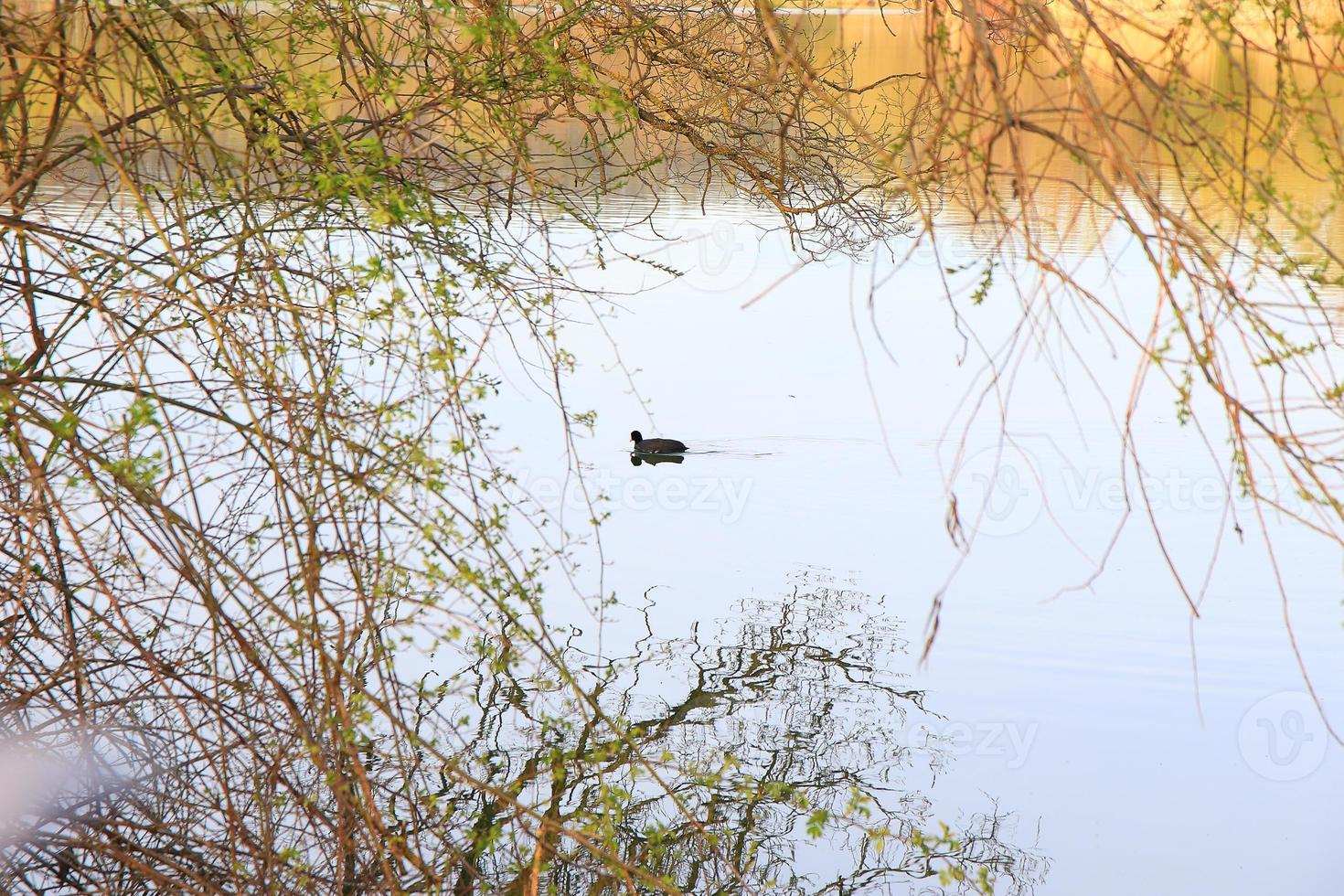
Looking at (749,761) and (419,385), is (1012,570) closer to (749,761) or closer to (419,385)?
(749,761)

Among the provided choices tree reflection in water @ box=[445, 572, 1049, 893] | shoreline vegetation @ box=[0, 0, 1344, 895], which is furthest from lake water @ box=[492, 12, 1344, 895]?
shoreline vegetation @ box=[0, 0, 1344, 895]

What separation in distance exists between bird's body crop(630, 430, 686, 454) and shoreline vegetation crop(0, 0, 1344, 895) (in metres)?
1.18

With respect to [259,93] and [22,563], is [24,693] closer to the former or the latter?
[22,563]

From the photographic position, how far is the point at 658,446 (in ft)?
22.2

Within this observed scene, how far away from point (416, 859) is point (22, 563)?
2.26 feet

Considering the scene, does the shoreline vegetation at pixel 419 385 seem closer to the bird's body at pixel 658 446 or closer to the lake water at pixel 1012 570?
the lake water at pixel 1012 570

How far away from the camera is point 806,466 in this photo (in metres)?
6.69

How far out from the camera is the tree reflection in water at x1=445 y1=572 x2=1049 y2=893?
10.5 ft

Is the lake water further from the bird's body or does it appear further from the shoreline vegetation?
the shoreline vegetation

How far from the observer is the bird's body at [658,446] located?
6755 millimetres

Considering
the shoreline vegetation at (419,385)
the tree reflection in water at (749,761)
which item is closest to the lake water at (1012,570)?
the tree reflection in water at (749,761)

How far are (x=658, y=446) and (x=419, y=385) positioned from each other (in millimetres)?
4220

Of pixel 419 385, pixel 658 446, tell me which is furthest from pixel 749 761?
pixel 658 446

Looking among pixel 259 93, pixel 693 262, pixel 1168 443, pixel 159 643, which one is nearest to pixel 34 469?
pixel 259 93
